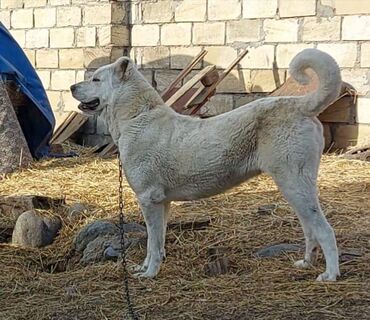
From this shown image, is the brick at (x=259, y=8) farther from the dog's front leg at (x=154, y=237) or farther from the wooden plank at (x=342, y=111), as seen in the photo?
the dog's front leg at (x=154, y=237)

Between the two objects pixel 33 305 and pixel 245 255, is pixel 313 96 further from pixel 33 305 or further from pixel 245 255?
pixel 33 305

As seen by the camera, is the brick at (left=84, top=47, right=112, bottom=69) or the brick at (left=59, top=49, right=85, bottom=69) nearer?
the brick at (left=84, top=47, right=112, bottom=69)

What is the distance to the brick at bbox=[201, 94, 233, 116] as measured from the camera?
11.0 metres

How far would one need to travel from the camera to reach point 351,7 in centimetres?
985

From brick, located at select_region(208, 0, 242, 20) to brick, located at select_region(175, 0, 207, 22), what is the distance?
0.12 metres

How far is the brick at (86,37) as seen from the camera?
1221 centimetres

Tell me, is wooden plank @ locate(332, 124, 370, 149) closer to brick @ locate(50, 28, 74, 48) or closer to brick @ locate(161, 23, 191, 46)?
brick @ locate(161, 23, 191, 46)

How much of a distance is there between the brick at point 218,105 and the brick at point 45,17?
318 centimetres

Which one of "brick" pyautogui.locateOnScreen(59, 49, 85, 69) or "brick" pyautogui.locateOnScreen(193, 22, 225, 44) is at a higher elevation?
"brick" pyautogui.locateOnScreen(193, 22, 225, 44)

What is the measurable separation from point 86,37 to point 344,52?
4.23 m

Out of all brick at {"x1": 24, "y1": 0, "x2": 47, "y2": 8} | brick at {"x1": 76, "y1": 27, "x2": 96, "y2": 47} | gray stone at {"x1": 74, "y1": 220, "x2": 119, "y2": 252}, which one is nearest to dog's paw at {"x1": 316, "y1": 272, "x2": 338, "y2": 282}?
gray stone at {"x1": 74, "y1": 220, "x2": 119, "y2": 252}

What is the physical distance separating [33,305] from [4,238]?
6.58ft

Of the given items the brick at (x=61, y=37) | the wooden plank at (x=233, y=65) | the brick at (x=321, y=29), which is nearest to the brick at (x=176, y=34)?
the wooden plank at (x=233, y=65)

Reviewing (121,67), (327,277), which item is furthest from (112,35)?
(327,277)
